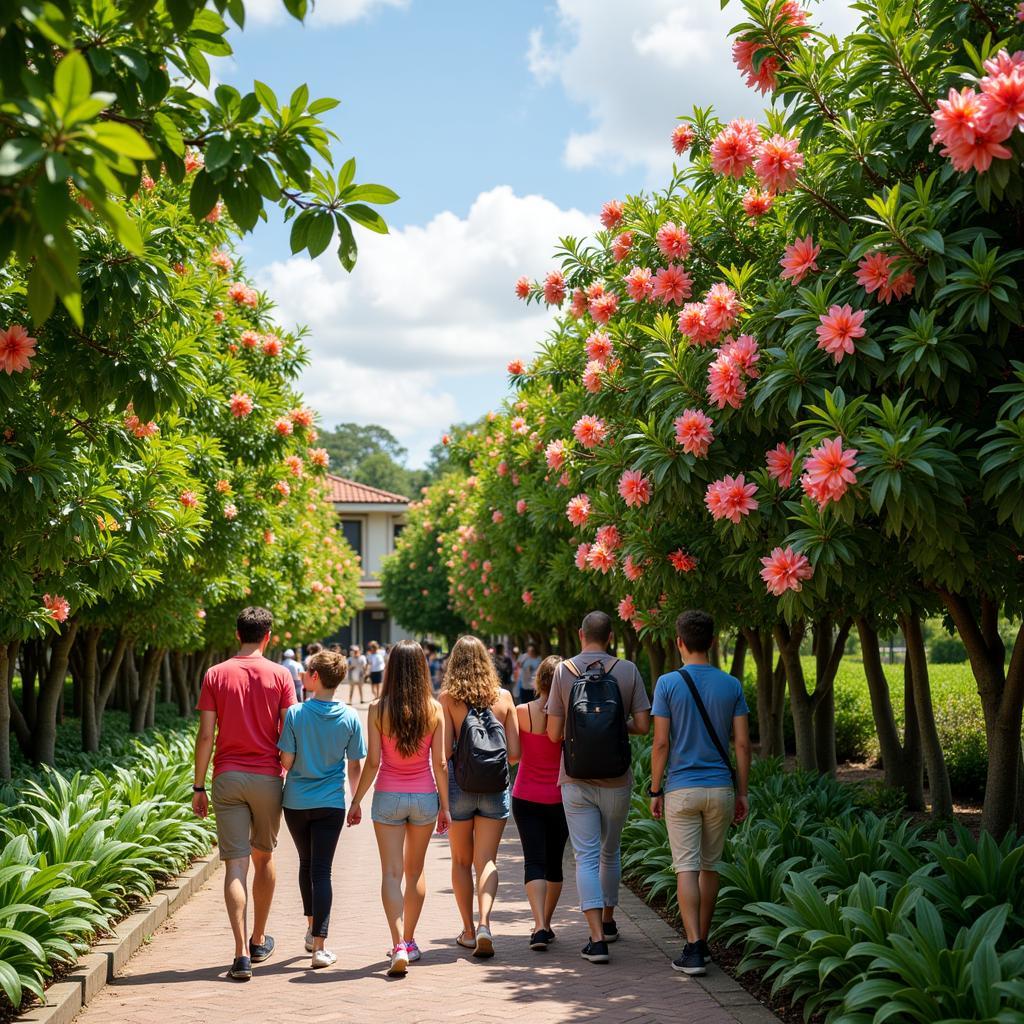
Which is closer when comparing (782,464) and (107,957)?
(782,464)

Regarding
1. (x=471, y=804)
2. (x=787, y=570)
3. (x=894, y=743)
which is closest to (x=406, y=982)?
(x=471, y=804)

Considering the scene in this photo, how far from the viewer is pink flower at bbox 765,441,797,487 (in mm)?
5914

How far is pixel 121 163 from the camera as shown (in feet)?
8.84

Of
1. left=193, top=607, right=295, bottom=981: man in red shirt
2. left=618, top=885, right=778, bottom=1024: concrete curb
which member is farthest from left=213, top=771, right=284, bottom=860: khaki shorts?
left=618, top=885, right=778, bottom=1024: concrete curb

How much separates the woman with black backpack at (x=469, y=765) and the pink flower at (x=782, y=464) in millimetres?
2093

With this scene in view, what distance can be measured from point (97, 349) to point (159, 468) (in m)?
3.07

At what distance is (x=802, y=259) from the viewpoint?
19.7 feet

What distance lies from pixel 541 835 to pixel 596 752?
2.72 ft

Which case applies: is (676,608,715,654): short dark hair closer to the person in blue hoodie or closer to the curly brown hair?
the curly brown hair

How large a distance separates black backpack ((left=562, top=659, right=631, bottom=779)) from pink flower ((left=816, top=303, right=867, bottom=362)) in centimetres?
245

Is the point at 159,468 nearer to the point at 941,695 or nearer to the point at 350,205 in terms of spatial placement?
the point at 350,205

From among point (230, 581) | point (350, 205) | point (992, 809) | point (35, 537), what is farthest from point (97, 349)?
point (230, 581)

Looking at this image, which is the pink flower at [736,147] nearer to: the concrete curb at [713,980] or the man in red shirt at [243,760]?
the man in red shirt at [243,760]

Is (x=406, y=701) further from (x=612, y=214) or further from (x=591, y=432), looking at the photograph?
(x=612, y=214)
